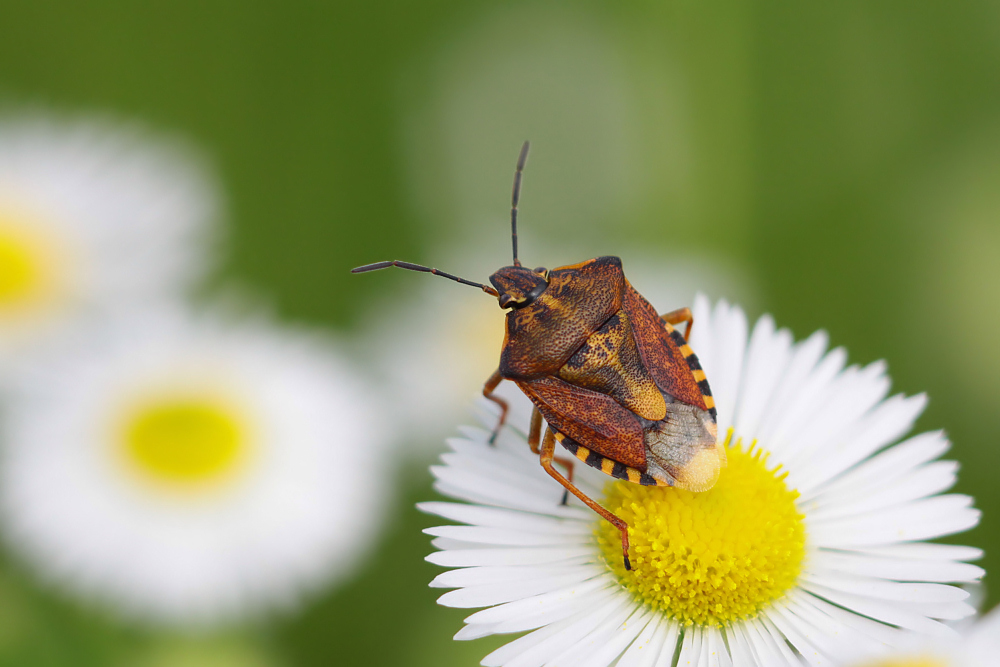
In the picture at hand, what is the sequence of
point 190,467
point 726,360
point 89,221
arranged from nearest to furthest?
point 726,360 → point 190,467 → point 89,221

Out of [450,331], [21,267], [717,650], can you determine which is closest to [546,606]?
[717,650]

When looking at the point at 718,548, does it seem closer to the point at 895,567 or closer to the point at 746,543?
the point at 746,543

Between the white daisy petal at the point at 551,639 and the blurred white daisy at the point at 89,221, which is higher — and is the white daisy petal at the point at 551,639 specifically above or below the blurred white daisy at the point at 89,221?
below

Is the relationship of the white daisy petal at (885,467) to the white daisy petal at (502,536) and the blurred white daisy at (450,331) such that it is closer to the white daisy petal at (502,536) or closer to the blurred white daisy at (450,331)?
the white daisy petal at (502,536)

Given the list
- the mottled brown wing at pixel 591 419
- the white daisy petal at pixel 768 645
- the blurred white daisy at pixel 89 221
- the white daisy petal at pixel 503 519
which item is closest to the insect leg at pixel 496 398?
the mottled brown wing at pixel 591 419

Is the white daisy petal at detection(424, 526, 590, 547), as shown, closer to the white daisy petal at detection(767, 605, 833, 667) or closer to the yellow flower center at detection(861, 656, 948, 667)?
the white daisy petal at detection(767, 605, 833, 667)

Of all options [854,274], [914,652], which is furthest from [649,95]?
[914,652]

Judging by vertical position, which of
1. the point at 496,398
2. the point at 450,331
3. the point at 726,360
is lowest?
the point at 496,398

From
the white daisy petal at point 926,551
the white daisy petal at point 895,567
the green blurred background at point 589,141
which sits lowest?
the white daisy petal at point 895,567
